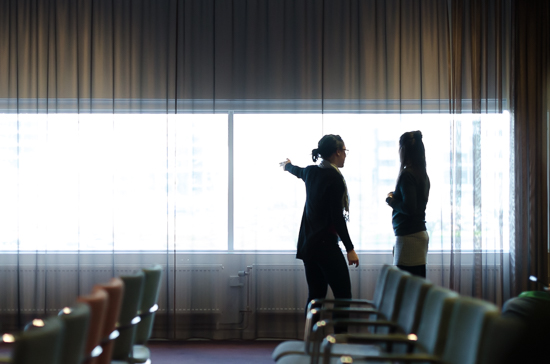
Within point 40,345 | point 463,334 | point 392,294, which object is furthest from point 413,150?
point 40,345

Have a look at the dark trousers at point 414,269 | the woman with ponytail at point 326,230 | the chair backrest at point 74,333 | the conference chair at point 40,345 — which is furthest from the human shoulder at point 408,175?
the conference chair at point 40,345

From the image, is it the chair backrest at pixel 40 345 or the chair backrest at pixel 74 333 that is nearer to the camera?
the chair backrest at pixel 40 345

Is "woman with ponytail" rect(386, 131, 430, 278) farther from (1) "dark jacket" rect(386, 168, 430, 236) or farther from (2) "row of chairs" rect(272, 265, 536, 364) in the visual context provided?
(2) "row of chairs" rect(272, 265, 536, 364)

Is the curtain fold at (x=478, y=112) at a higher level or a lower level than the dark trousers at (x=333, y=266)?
higher

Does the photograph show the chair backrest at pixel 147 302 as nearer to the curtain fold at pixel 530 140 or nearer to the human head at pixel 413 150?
the human head at pixel 413 150

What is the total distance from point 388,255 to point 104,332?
3149 mm

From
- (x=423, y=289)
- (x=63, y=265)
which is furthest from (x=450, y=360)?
(x=63, y=265)

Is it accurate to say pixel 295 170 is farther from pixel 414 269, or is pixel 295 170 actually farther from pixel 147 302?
pixel 147 302

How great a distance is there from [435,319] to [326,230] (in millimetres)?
1402

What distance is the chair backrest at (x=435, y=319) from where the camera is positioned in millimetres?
2018

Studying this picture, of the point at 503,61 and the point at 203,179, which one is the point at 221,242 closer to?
the point at 203,179

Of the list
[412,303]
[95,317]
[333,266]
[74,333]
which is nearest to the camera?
[74,333]

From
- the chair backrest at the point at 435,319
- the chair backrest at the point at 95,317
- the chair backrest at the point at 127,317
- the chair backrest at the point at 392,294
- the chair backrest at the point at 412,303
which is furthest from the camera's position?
the chair backrest at the point at 392,294

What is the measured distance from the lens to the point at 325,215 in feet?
11.3
